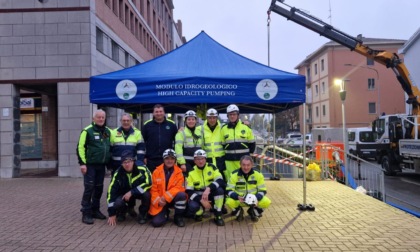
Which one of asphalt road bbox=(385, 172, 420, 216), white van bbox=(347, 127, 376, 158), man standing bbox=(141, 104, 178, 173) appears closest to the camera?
man standing bbox=(141, 104, 178, 173)

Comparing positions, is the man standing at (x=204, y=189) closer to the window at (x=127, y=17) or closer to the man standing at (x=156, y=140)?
the man standing at (x=156, y=140)

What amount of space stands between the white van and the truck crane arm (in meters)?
6.83

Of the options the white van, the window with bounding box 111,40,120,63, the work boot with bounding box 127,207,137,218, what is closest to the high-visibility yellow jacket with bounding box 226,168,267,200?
the work boot with bounding box 127,207,137,218

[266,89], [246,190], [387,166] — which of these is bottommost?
[387,166]

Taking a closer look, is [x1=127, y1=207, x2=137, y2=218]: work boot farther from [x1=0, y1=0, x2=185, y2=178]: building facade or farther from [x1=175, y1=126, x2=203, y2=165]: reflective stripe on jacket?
[x1=0, y1=0, x2=185, y2=178]: building facade

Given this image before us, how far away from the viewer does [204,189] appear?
645 centimetres

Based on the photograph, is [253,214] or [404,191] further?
[404,191]

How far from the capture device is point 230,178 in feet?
21.5

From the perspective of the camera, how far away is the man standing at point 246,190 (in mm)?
6430

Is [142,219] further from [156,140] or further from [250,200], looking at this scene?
[250,200]

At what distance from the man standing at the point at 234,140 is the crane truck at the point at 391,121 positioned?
33.2 feet

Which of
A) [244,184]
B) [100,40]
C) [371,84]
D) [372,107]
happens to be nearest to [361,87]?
[371,84]

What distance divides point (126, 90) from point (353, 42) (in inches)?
571

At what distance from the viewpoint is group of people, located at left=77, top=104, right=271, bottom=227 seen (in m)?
6.32
